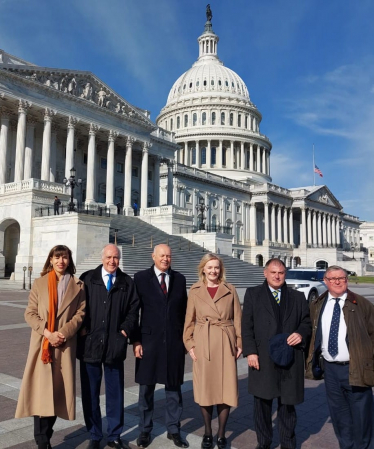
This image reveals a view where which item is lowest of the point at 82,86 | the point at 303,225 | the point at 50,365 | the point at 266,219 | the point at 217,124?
the point at 50,365

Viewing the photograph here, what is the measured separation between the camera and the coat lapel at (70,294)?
5.49 meters

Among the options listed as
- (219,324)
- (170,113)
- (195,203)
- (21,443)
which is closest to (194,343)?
(219,324)

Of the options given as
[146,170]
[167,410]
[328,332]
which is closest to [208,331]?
[167,410]

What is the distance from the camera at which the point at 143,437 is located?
5766 millimetres

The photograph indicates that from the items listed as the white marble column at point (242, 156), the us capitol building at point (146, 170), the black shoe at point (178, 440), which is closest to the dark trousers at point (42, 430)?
the black shoe at point (178, 440)

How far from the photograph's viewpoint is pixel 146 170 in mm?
53062

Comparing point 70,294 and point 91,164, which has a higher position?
point 91,164

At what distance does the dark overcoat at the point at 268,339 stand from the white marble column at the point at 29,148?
40.9 m

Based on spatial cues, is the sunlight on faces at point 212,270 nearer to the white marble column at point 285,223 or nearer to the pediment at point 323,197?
the white marble column at point 285,223

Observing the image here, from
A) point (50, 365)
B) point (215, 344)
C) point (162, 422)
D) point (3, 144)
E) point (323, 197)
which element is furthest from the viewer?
point (323, 197)

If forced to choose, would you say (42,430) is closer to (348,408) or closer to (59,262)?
(59,262)

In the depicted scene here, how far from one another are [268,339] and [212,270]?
1.10m

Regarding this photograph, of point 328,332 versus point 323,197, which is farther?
point 323,197

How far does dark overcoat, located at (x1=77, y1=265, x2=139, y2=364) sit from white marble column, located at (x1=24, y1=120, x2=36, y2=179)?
1571 inches
